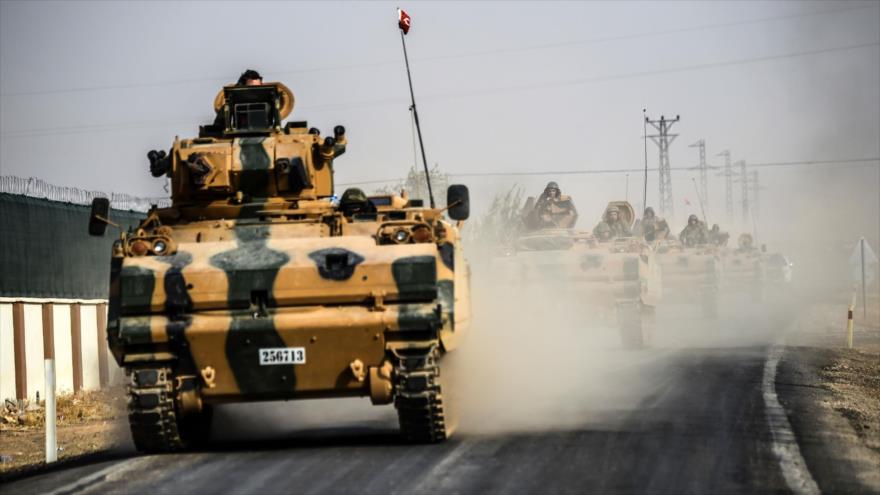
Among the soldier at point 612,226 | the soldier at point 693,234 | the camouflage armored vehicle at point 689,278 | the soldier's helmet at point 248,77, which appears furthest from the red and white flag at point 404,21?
the soldier at point 693,234

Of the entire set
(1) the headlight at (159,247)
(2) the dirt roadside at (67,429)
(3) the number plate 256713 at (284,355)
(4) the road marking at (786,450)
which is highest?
(1) the headlight at (159,247)

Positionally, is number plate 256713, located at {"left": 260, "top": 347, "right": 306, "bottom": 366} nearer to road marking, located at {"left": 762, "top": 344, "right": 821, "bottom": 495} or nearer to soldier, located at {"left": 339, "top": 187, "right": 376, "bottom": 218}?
soldier, located at {"left": 339, "top": 187, "right": 376, "bottom": 218}

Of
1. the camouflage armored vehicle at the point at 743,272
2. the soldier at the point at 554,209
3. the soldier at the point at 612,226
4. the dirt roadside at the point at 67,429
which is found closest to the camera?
the dirt roadside at the point at 67,429

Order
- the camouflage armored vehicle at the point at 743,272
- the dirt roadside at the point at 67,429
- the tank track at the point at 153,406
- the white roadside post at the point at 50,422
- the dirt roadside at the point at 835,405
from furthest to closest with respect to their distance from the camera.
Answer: the camouflage armored vehicle at the point at 743,272
the dirt roadside at the point at 67,429
the white roadside post at the point at 50,422
the tank track at the point at 153,406
the dirt roadside at the point at 835,405

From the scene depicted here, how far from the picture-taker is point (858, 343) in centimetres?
3347

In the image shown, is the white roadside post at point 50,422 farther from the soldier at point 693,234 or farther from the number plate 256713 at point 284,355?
the soldier at point 693,234

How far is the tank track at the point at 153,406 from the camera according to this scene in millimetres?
12805

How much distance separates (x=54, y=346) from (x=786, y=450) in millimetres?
12863

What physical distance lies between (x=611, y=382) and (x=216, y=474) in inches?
374

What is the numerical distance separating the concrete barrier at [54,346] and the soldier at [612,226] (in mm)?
13597

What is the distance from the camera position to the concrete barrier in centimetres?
2017

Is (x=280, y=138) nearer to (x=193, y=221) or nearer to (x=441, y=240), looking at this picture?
(x=193, y=221)

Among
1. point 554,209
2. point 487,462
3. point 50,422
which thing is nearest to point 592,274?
point 554,209

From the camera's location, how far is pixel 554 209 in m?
31.8
